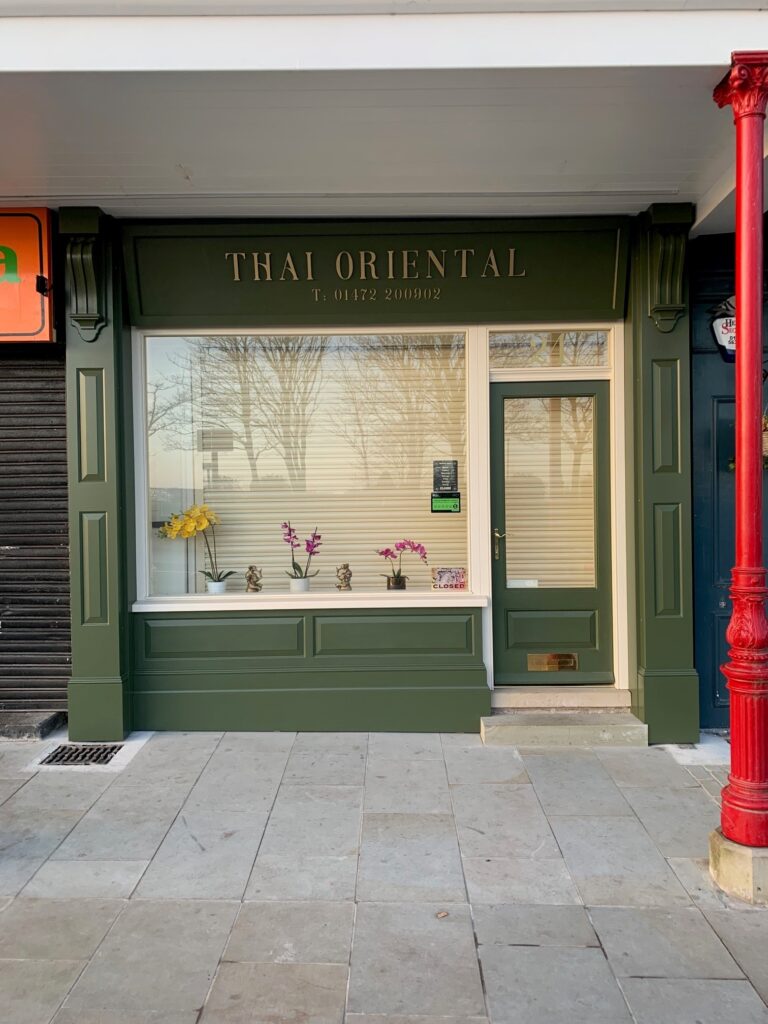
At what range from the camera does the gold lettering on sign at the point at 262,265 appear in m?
5.48

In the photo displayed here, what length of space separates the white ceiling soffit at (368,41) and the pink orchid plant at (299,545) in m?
3.37

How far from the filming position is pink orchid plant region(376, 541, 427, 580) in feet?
19.5

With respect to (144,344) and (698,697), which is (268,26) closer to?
(144,344)

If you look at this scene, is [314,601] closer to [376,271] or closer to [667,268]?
Answer: [376,271]

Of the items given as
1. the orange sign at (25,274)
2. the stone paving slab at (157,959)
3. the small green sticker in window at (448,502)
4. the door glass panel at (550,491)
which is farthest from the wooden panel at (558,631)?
the orange sign at (25,274)

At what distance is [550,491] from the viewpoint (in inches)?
231

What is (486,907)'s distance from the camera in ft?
10.8

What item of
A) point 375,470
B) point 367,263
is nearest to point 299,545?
point 375,470

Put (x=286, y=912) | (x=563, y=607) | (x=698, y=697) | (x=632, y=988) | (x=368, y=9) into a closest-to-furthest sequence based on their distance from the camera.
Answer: (x=632, y=988) < (x=286, y=912) < (x=368, y=9) < (x=698, y=697) < (x=563, y=607)

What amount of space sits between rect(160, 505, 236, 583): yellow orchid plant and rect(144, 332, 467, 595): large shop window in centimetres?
4

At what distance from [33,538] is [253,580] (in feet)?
5.74

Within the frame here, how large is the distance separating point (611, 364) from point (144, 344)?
3.71 m

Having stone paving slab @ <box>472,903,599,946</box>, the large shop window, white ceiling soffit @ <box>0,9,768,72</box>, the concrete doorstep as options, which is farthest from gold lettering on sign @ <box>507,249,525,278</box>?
stone paving slab @ <box>472,903,599,946</box>

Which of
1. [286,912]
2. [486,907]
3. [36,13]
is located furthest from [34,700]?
[36,13]
